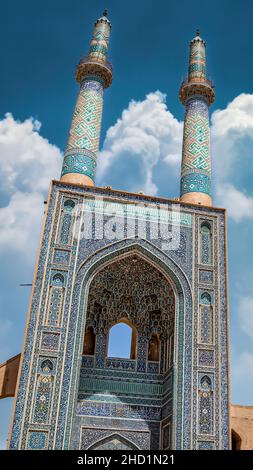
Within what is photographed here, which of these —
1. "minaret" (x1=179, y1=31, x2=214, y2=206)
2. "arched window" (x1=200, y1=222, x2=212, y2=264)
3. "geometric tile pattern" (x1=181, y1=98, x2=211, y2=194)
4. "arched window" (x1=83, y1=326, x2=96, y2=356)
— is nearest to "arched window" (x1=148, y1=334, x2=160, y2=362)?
"arched window" (x1=83, y1=326, x2=96, y2=356)

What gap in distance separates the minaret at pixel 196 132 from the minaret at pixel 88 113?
6.67 ft

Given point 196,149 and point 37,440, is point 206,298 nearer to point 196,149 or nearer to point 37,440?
point 196,149

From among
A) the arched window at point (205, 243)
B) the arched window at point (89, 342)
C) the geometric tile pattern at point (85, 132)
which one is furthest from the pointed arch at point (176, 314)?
the geometric tile pattern at point (85, 132)

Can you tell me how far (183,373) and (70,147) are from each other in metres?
5.54

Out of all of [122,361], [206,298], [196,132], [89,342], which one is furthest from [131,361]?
[196,132]

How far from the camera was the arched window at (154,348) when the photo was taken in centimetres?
1221

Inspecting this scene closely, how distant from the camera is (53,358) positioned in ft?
33.1

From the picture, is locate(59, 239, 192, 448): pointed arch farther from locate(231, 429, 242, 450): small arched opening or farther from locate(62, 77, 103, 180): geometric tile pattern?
locate(62, 77, 103, 180): geometric tile pattern

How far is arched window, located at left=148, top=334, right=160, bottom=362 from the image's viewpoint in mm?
12211

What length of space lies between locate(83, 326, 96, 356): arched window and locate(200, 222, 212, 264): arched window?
2.71 m

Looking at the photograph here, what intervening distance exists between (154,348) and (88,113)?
18.0ft
